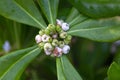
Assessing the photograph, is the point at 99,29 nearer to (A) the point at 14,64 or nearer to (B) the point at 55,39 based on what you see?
(B) the point at 55,39

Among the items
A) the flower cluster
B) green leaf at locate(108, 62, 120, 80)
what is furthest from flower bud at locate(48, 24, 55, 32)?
green leaf at locate(108, 62, 120, 80)

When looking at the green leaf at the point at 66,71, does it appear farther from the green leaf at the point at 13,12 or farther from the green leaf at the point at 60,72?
the green leaf at the point at 13,12

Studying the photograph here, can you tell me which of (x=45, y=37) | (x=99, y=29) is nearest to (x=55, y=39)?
(x=45, y=37)

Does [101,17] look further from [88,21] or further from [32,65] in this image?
[32,65]

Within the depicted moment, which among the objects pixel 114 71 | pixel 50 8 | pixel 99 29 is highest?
pixel 50 8

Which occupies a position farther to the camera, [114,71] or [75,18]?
[75,18]

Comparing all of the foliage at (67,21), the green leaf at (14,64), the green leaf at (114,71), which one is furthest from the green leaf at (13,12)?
the green leaf at (114,71)
